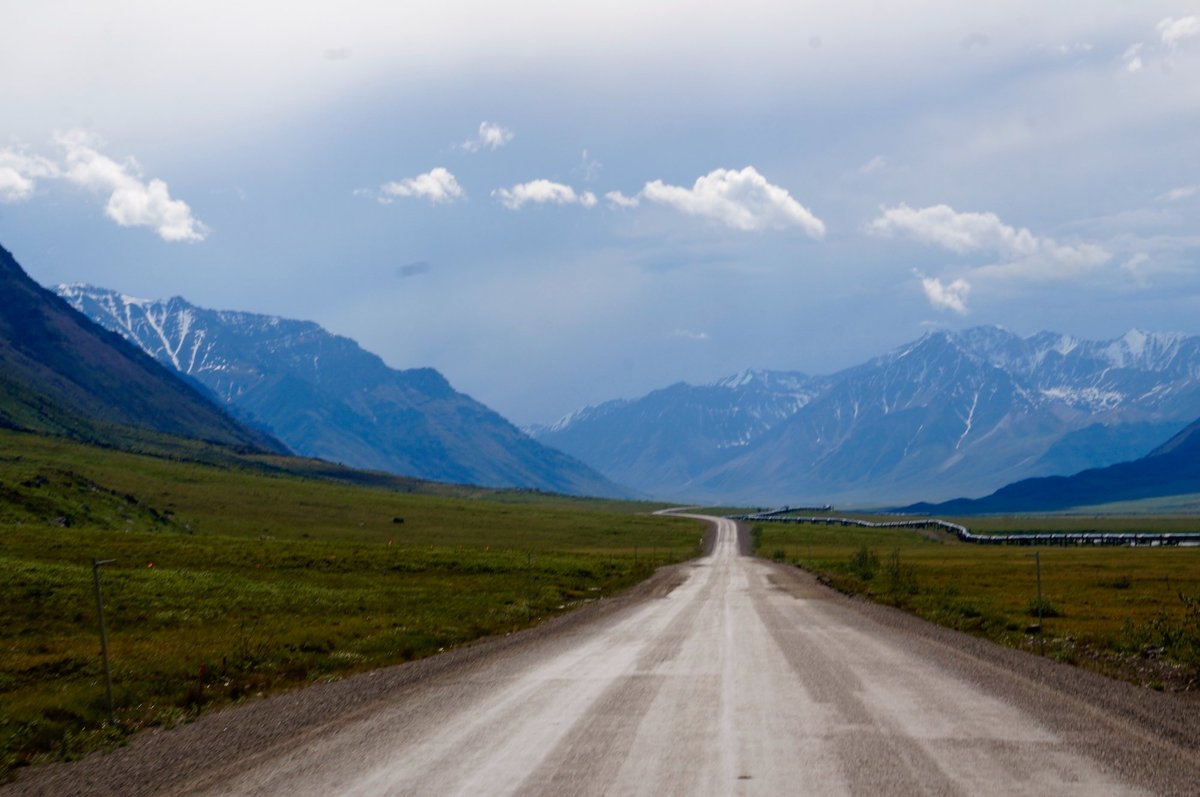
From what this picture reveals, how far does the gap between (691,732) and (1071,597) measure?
36738mm

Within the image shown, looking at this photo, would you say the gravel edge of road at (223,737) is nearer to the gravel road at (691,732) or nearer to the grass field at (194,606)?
the gravel road at (691,732)

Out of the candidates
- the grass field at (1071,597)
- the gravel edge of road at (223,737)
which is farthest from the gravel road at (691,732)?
the grass field at (1071,597)

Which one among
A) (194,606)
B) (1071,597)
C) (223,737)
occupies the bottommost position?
(1071,597)

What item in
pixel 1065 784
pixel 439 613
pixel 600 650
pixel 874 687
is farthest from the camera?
pixel 439 613

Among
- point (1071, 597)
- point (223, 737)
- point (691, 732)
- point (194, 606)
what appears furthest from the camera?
point (1071, 597)

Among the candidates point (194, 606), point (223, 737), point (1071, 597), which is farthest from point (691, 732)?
point (1071, 597)

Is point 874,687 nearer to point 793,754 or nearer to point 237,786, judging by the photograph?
point 793,754

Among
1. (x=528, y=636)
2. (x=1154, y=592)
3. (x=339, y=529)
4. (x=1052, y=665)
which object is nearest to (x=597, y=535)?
(x=339, y=529)

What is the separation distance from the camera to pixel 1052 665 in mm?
23609

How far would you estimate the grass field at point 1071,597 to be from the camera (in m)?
25.3

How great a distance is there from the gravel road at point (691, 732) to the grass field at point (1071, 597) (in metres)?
2.58

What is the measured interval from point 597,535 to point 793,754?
12198cm

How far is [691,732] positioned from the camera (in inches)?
629

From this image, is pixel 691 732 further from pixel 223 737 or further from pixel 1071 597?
pixel 1071 597
